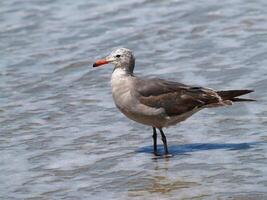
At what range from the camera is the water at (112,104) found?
8398mm

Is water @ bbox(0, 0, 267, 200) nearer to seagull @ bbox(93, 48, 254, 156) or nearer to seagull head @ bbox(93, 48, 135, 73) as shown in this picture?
seagull @ bbox(93, 48, 254, 156)

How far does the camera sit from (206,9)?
16062 millimetres

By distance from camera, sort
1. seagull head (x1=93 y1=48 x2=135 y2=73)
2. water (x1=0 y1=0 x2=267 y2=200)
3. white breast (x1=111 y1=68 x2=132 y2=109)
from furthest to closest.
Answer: seagull head (x1=93 y1=48 x2=135 y2=73) < white breast (x1=111 y1=68 x2=132 y2=109) < water (x1=0 y1=0 x2=267 y2=200)

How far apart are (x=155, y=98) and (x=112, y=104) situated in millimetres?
2115

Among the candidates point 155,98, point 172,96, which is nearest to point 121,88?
point 155,98

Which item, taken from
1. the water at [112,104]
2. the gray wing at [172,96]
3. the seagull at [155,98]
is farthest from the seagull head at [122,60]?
the water at [112,104]

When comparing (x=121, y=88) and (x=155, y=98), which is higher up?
(x=121, y=88)

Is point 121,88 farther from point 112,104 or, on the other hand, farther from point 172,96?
point 112,104

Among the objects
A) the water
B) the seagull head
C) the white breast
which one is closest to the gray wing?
the white breast

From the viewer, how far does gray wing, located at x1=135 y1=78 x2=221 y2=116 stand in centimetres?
928

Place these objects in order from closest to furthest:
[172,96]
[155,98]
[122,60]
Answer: [155,98]
[172,96]
[122,60]

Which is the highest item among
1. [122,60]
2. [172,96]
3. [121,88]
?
[122,60]

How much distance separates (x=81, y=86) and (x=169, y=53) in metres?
1.80

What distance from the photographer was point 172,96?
942 centimetres
